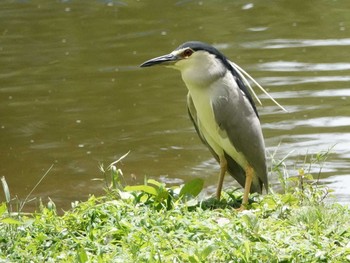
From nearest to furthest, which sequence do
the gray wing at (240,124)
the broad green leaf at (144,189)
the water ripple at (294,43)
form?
the broad green leaf at (144,189) < the gray wing at (240,124) < the water ripple at (294,43)

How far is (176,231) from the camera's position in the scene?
19.3 ft

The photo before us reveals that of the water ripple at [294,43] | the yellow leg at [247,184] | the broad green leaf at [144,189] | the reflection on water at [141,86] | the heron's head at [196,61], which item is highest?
the heron's head at [196,61]

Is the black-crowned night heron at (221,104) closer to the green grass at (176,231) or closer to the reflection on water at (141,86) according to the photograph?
the green grass at (176,231)

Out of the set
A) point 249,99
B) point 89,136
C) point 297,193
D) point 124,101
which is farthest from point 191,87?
point 124,101

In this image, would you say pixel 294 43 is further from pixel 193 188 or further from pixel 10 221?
pixel 10 221

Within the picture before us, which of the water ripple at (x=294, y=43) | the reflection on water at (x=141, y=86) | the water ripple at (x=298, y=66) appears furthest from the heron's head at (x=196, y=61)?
the water ripple at (x=294, y=43)

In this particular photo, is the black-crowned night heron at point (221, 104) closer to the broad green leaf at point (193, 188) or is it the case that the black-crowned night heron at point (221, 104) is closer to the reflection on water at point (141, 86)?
the broad green leaf at point (193, 188)

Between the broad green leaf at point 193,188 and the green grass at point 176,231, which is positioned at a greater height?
the green grass at point 176,231

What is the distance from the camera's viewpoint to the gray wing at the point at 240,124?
688 centimetres

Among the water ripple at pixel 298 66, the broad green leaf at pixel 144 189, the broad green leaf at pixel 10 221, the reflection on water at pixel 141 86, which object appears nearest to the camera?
the broad green leaf at pixel 10 221

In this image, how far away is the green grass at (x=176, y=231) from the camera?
545 centimetres

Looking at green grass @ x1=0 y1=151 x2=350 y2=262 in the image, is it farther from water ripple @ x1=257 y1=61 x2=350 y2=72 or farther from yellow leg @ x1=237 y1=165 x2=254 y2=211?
water ripple @ x1=257 y1=61 x2=350 y2=72

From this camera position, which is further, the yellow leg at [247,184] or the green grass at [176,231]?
the yellow leg at [247,184]

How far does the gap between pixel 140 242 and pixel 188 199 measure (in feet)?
3.66
